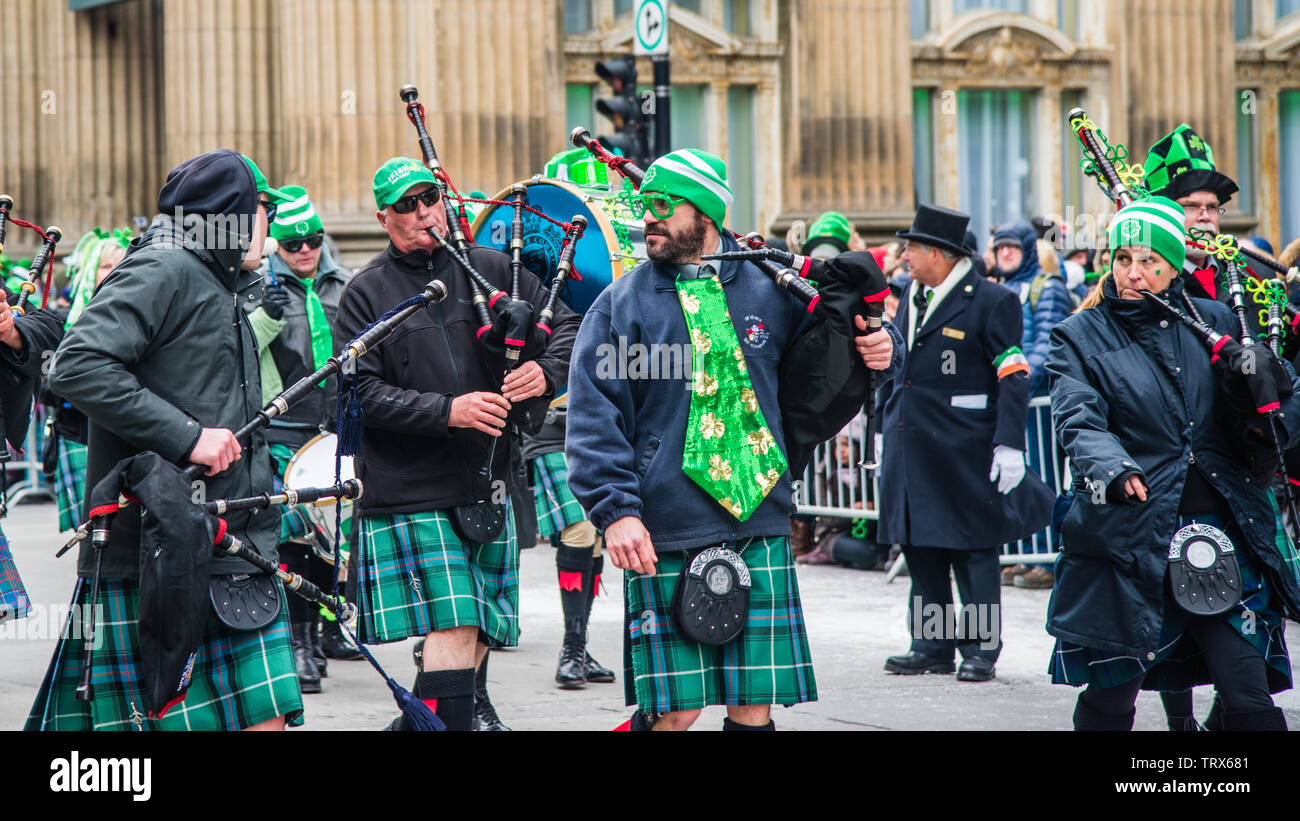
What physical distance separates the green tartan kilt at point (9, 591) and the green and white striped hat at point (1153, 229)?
4208 millimetres

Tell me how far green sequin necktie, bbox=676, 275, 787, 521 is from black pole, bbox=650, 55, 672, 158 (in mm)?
7643

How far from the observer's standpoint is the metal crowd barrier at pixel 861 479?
32.8 feet

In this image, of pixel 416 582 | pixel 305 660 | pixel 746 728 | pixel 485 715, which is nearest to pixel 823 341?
pixel 746 728

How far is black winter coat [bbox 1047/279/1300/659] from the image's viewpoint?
5.19 m

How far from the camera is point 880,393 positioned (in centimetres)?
858

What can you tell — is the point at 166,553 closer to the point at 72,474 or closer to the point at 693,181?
the point at 693,181

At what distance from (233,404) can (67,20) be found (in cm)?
1794

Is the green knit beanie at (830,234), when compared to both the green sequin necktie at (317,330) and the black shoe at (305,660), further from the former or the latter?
the black shoe at (305,660)

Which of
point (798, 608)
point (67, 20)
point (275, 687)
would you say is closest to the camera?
point (275, 687)

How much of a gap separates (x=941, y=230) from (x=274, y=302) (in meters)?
2.98

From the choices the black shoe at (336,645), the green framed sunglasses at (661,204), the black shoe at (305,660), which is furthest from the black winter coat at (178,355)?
the black shoe at (336,645)

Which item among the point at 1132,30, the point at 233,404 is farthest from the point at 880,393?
the point at 1132,30
